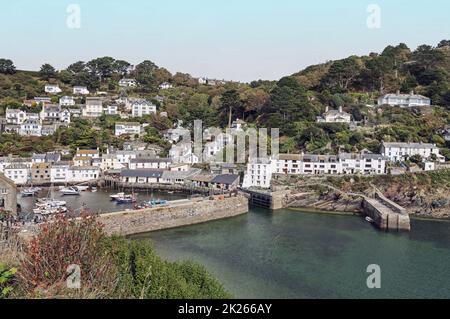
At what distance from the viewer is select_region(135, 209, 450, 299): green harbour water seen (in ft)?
36.3

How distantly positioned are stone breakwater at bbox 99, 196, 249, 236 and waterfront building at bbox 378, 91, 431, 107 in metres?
18.5

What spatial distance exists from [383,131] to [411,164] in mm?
4623

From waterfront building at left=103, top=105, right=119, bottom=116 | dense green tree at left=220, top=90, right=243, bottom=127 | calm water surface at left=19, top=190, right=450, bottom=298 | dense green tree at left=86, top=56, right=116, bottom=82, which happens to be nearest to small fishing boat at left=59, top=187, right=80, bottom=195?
calm water surface at left=19, top=190, right=450, bottom=298

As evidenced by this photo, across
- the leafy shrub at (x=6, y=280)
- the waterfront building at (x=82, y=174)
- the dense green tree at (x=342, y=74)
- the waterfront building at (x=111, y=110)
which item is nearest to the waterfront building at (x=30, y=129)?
the waterfront building at (x=111, y=110)

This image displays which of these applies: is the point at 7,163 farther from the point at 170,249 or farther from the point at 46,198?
the point at 170,249

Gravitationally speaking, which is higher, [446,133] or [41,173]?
[446,133]

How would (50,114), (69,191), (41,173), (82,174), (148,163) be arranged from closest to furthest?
Answer: 1. (69,191)
2. (41,173)
3. (82,174)
4. (148,163)
5. (50,114)

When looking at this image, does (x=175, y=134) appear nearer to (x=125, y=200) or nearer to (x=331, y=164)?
(x=125, y=200)

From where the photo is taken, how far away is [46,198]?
22.3 metres

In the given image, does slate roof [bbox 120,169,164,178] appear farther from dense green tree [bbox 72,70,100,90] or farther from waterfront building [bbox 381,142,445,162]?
dense green tree [bbox 72,70,100,90]

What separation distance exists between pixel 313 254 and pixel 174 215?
627 centimetres

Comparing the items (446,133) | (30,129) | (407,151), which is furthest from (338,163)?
(30,129)

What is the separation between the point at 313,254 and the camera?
13.8m

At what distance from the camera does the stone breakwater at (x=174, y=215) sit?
16.1 meters
